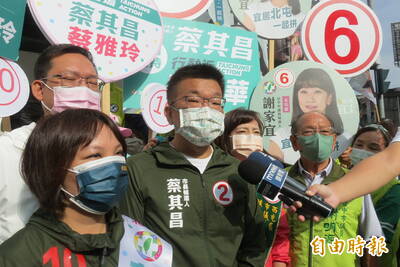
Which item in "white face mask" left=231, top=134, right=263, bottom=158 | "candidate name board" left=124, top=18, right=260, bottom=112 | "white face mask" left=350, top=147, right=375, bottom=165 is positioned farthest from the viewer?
"candidate name board" left=124, top=18, right=260, bottom=112

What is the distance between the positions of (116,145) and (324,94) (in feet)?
11.3

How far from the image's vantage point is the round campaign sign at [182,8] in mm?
4340

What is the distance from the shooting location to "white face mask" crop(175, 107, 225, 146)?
1.97 m

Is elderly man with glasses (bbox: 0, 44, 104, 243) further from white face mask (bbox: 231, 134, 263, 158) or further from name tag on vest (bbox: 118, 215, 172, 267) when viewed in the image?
white face mask (bbox: 231, 134, 263, 158)

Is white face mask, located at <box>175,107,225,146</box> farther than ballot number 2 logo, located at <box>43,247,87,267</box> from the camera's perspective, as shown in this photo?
Yes

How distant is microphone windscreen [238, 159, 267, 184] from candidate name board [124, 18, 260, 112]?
2.47 metres

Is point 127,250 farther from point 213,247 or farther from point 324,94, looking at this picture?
point 324,94

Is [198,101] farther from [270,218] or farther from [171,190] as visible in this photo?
[270,218]

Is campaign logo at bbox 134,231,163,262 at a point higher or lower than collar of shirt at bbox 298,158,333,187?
lower

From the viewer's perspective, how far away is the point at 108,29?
3445 mm

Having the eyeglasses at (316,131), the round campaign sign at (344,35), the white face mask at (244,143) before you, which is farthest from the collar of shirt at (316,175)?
the round campaign sign at (344,35)

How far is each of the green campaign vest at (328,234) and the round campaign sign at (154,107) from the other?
1892 mm

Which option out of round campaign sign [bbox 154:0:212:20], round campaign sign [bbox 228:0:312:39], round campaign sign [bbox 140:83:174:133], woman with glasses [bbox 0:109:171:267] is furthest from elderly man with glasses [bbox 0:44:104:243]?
round campaign sign [bbox 228:0:312:39]

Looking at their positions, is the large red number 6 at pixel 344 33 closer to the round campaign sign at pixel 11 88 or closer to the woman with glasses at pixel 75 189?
the round campaign sign at pixel 11 88
